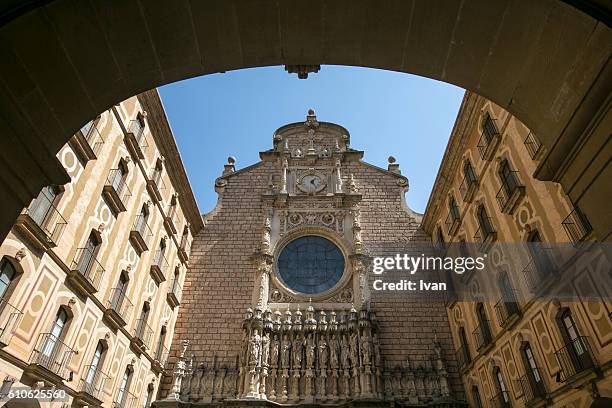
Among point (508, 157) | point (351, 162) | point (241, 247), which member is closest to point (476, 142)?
point (508, 157)

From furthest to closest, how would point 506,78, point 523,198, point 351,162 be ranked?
point 351,162
point 523,198
point 506,78

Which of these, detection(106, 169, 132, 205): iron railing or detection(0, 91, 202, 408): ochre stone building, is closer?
detection(0, 91, 202, 408): ochre stone building

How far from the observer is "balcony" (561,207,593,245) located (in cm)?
978

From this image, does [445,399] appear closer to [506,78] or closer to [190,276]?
[190,276]

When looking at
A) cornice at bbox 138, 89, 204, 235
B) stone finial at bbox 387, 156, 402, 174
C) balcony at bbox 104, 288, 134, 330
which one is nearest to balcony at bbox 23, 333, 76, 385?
balcony at bbox 104, 288, 134, 330

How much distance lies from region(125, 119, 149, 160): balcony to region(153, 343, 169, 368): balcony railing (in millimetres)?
8004

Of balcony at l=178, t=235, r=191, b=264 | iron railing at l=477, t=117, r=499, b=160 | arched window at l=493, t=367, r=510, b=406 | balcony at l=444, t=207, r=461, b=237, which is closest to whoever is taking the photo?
arched window at l=493, t=367, r=510, b=406

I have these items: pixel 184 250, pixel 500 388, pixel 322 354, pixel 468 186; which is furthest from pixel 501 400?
pixel 184 250

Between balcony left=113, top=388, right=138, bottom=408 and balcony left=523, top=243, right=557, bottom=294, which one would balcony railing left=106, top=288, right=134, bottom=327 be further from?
balcony left=523, top=243, right=557, bottom=294

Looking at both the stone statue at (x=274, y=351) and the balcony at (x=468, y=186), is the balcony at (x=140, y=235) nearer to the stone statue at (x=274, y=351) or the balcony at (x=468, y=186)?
the stone statue at (x=274, y=351)

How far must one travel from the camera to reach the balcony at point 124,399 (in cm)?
1397

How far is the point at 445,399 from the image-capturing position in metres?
16.2

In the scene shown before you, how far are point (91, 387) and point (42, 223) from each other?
5.33 metres

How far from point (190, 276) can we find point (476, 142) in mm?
14485
